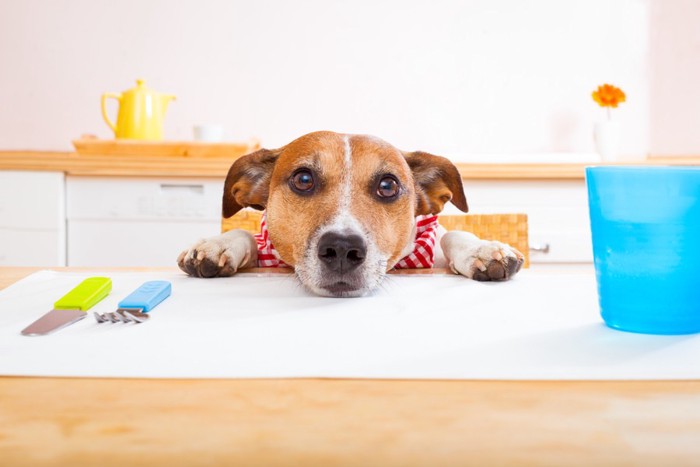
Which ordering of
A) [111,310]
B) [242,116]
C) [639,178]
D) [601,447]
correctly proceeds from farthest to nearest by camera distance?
[242,116] → [111,310] → [639,178] → [601,447]

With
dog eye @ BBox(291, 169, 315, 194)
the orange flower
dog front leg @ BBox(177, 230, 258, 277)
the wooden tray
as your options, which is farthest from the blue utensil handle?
the orange flower

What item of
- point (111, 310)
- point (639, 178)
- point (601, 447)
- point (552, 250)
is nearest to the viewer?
point (601, 447)

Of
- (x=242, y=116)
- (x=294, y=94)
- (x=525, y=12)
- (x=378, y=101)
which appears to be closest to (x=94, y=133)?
(x=242, y=116)

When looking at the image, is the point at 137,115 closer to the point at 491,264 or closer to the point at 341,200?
the point at 341,200

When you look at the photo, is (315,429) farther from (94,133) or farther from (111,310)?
(94,133)

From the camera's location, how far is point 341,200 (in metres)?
1.13

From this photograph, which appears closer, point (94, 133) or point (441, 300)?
point (441, 300)

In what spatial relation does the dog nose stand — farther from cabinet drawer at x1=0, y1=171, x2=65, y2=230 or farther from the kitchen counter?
cabinet drawer at x1=0, y1=171, x2=65, y2=230

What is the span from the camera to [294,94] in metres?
3.23

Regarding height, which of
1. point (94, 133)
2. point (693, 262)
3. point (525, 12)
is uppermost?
point (525, 12)

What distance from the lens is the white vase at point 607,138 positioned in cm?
300

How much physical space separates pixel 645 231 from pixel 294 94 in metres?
2.73

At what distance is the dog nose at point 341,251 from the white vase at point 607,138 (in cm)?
227

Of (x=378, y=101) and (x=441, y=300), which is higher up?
(x=378, y=101)
